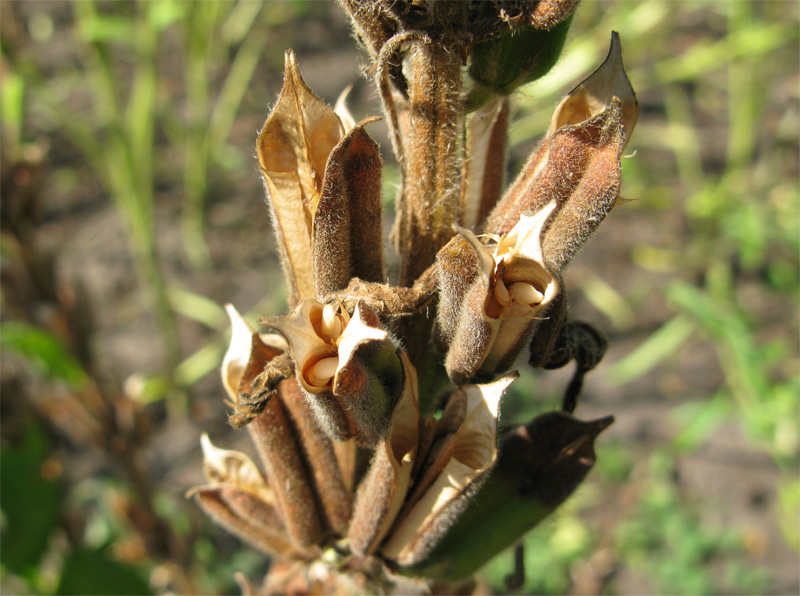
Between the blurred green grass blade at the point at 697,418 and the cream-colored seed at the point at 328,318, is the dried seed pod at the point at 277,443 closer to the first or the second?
the cream-colored seed at the point at 328,318

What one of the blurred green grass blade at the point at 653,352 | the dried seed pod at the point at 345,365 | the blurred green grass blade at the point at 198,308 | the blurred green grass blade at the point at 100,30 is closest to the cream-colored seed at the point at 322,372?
the dried seed pod at the point at 345,365

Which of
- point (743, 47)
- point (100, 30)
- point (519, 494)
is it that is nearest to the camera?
point (519, 494)

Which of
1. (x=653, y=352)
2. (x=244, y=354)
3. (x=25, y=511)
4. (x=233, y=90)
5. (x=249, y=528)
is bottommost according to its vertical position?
(x=653, y=352)

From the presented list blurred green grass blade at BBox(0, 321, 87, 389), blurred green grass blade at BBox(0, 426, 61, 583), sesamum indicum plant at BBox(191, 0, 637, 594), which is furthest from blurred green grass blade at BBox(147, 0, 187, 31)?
sesamum indicum plant at BBox(191, 0, 637, 594)

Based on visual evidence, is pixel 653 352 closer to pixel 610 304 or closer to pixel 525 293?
pixel 610 304

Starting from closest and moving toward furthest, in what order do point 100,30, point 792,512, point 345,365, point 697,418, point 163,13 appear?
point 345,365, point 100,30, point 163,13, point 697,418, point 792,512

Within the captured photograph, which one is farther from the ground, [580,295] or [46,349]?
[46,349]

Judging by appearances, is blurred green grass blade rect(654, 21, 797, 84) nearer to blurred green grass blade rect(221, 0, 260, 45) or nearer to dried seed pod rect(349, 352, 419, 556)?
blurred green grass blade rect(221, 0, 260, 45)

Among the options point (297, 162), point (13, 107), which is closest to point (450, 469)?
point (297, 162)
